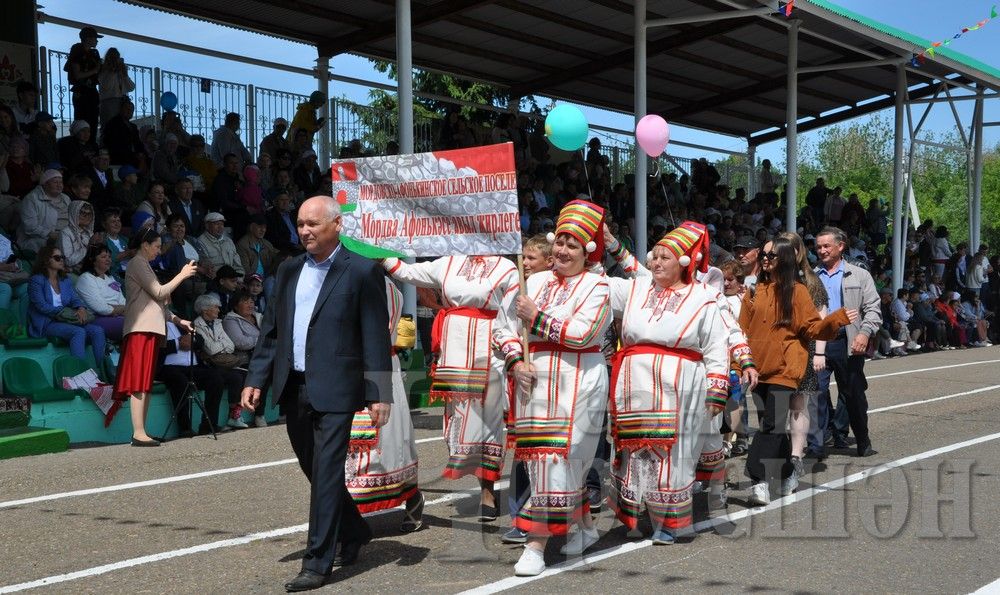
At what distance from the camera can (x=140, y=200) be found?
1375 centimetres

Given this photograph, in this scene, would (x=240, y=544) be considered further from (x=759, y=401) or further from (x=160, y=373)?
(x=160, y=373)

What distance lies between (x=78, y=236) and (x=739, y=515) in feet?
26.1

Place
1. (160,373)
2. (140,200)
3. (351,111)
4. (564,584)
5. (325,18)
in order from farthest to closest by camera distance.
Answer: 1. (351,111)
2. (325,18)
3. (140,200)
4. (160,373)
5. (564,584)

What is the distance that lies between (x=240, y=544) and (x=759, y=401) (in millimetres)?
3764

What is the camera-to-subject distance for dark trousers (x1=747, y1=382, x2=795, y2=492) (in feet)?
24.5

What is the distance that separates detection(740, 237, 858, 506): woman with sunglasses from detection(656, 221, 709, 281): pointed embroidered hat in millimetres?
1508

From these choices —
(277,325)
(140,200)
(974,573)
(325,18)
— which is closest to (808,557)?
(974,573)

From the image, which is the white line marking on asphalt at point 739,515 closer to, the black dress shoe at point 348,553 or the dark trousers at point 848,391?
the dark trousers at point 848,391

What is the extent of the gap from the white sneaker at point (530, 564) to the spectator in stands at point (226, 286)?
7.53m

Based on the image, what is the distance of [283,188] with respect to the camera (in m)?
15.7

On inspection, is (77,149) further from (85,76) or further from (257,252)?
(257,252)

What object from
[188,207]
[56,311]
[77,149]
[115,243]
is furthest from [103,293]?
[77,149]

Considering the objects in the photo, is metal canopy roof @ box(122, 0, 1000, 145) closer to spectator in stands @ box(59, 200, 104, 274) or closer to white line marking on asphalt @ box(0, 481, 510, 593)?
spectator in stands @ box(59, 200, 104, 274)

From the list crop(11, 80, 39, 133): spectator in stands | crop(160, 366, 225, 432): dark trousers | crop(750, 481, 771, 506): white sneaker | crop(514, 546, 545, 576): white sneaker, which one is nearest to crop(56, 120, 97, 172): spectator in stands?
crop(11, 80, 39, 133): spectator in stands
